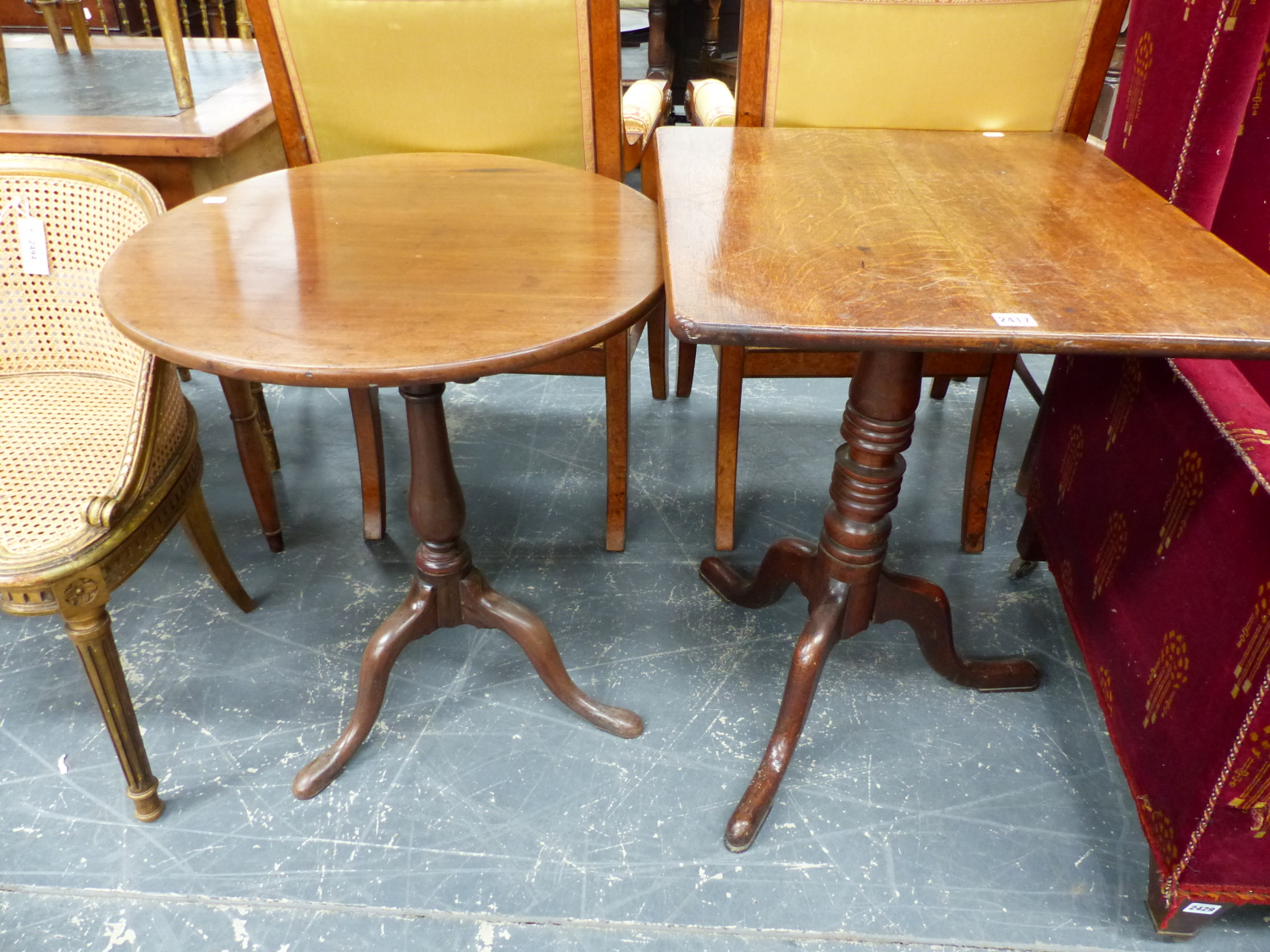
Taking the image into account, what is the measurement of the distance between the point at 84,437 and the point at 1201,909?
171 cm

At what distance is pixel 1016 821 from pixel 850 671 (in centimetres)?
37

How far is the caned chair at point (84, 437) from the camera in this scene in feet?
3.94

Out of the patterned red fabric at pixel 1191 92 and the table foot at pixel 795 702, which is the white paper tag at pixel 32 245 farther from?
the patterned red fabric at pixel 1191 92

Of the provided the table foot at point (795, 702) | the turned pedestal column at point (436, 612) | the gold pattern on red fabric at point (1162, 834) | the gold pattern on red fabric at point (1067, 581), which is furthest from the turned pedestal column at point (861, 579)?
the gold pattern on red fabric at point (1162, 834)

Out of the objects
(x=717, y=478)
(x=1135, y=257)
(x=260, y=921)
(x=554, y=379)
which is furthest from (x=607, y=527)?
(x=1135, y=257)

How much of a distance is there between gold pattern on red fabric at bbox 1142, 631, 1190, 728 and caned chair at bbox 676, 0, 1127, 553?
662 millimetres

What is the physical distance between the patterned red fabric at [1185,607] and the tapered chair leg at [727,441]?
617 millimetres

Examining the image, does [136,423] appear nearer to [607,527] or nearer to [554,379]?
[607,527]

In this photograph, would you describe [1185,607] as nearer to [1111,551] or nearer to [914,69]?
[1111,551]

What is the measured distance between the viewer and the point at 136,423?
1.28 metres

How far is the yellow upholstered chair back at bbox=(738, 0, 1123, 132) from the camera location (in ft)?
5.06

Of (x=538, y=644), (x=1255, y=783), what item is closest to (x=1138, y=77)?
(x=1255, y=783)

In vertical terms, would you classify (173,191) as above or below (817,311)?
below

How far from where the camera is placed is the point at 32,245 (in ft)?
4.84
